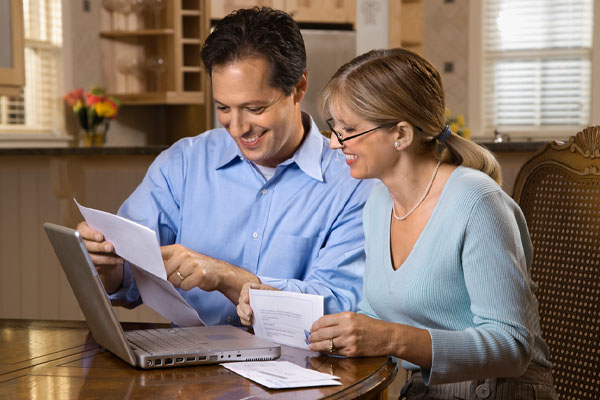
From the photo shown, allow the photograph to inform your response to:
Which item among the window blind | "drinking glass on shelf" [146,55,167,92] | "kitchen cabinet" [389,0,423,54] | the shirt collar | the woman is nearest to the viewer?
the woman

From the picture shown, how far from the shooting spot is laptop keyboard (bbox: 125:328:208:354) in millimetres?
1263

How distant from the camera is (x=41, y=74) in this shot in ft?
18.4

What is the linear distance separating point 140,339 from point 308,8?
14.5 feet

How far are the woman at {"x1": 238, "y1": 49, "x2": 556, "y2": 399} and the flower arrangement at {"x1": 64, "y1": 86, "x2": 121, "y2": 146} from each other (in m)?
3.83

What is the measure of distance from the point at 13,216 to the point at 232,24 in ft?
6.72

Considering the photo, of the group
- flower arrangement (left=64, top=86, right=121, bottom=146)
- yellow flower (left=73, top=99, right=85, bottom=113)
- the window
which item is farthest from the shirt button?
the window

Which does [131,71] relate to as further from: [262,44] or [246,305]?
[246,305]

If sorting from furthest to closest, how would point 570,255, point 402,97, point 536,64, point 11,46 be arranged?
point 536,64 → point 11,46 → point 570,255 → point 402,97

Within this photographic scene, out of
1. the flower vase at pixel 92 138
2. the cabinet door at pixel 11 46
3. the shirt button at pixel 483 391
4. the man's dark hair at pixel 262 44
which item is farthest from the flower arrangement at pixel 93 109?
the shirt button at pixel 483 391

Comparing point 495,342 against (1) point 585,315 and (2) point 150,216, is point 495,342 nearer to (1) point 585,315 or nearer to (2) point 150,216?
(1) point 585,315

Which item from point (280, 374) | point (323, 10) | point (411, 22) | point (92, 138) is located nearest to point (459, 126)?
point (323, 10)

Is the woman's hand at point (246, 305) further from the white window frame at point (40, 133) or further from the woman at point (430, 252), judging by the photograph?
the white window frame at point (40, 133)

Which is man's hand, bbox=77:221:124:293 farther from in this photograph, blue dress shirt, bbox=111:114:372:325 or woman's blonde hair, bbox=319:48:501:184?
woman's blonde hair, bbox=319:48:501:184

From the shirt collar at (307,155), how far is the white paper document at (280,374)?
68 centimetres
